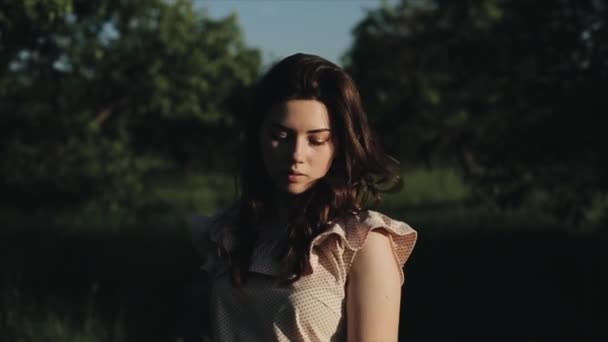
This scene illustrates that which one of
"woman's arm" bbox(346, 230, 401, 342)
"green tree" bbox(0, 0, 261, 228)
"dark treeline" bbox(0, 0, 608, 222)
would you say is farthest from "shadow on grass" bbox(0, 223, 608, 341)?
"green tree" bbox(0, 0, 261, 228)

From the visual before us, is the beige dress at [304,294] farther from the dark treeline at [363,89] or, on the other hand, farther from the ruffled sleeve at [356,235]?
the dark treeline at [363,89]

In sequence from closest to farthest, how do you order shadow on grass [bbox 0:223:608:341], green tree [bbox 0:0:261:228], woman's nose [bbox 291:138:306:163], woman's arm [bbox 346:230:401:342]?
woman's arm [bbox 346:230:401:342], woman's nose [bbox 291:138:306:163], shadow on grass [bbox 0:223:608:341], green tree [bbox 0:0:261:228]

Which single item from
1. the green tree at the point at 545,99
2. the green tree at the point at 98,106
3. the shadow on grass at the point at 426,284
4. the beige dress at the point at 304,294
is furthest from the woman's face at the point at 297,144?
the green tree at the point at 98,106

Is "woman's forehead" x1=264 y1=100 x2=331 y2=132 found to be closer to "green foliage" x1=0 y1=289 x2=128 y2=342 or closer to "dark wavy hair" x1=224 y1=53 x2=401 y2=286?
"dark wavy hair" x1=224 y1=53 x2=401 y2=286

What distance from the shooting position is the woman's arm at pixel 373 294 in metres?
1.88

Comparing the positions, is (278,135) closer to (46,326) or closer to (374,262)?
(374,262)

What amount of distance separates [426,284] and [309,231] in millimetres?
8220

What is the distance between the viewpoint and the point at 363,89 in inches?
1312

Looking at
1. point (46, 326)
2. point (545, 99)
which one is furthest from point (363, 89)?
point (46, 326)

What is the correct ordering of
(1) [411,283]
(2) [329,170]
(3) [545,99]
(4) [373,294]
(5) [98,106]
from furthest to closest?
(5) [98,106] < (1) [411,283] < (3) [545,99] < (2) [329,170] < (4) [373,294]

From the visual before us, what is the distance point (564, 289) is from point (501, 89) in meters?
2.50

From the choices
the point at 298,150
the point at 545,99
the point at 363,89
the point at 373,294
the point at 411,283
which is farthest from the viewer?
the point at 363,89

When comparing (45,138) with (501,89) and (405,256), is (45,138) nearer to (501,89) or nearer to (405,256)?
(501,89)

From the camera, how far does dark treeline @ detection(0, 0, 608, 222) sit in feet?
30.0
